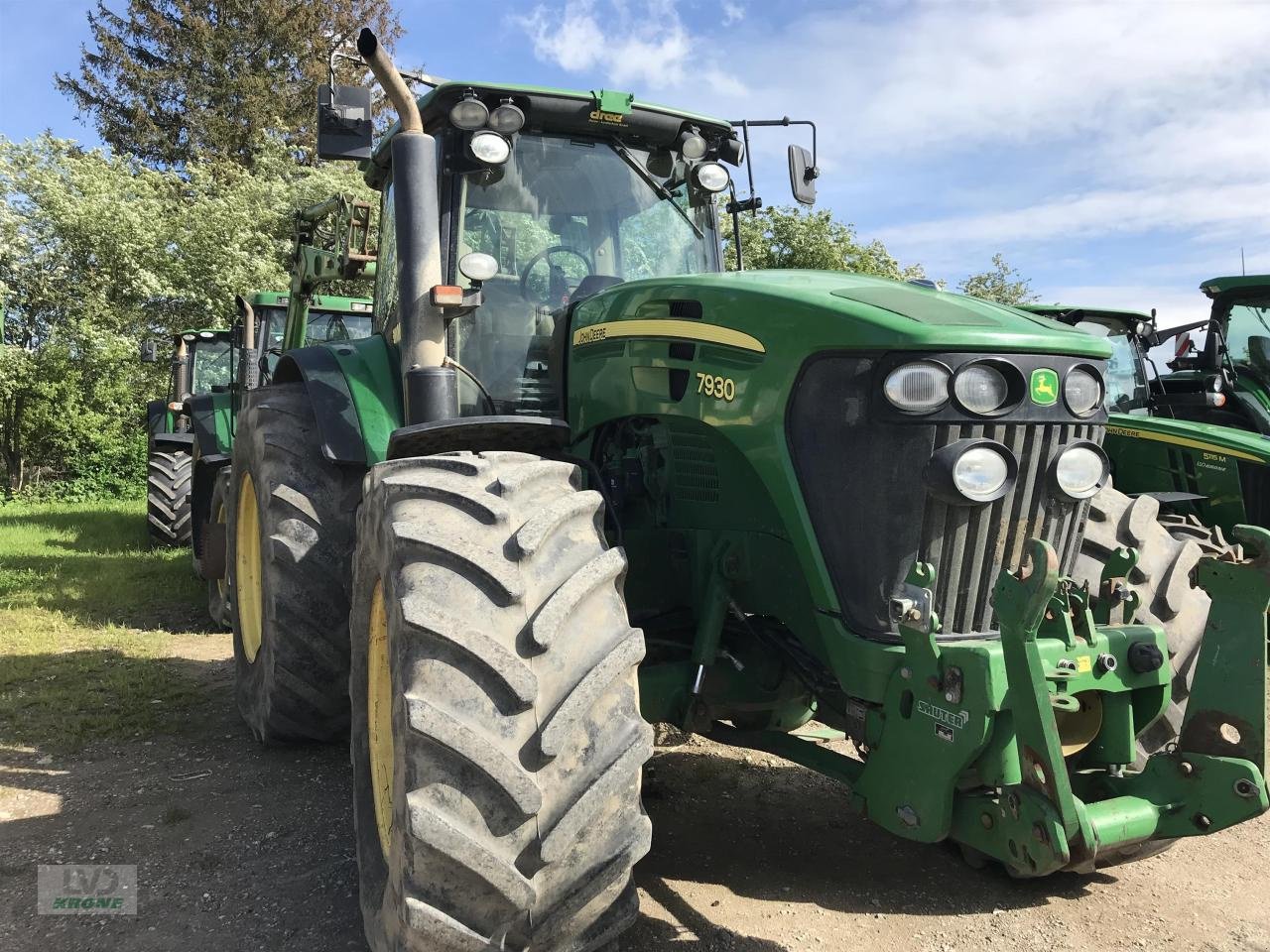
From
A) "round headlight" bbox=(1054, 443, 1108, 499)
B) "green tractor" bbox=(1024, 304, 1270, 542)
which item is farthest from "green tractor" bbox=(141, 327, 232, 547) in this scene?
"round headlight" bbox=(1054, 443, 1108, 499)

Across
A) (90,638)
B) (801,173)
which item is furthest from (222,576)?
(801,173)

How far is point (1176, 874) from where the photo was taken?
3.37 meters

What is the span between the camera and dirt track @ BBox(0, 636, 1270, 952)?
2.92 metres

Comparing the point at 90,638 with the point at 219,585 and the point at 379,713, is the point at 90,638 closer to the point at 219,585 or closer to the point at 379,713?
the point at 219,585

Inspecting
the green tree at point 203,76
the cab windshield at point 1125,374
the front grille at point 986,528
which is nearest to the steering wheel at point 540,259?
the front grille at point 986,528

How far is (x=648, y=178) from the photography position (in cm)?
406

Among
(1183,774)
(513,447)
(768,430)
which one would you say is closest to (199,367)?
(513,447)

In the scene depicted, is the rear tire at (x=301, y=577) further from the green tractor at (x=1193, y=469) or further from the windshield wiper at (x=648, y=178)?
the green tractor at (x=1193, y=469)

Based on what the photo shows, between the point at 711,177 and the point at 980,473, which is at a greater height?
the point at 711,177

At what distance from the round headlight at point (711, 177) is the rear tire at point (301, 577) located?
1832 mm

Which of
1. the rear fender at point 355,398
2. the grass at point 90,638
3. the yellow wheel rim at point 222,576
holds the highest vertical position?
the rear fender at point 355,398

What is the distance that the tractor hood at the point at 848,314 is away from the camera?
2502 millimetres

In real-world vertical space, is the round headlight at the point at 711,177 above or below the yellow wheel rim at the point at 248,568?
above

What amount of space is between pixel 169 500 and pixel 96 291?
9.25 meters
